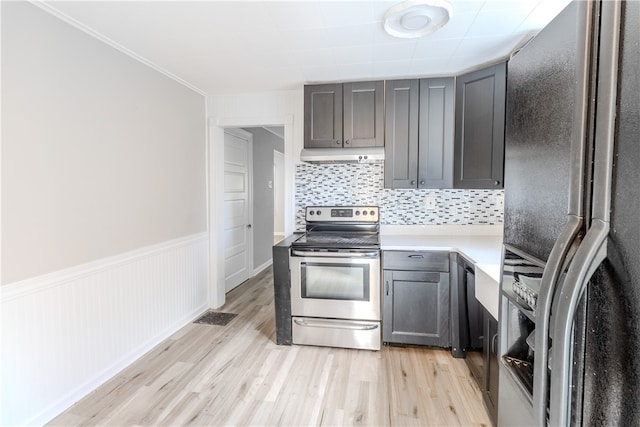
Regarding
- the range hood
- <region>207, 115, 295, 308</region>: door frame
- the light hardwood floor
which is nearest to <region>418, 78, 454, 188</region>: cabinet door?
the range hood

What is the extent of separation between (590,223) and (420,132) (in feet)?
7.70

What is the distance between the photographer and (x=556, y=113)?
0.70m

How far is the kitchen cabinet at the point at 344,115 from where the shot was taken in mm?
2820

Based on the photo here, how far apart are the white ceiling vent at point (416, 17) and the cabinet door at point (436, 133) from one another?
81 cm

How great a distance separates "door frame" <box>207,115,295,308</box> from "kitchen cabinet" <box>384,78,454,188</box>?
0.98 meters

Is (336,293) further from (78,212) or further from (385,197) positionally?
(78,212)

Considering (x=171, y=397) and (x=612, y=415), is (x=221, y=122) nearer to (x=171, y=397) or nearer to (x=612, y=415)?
(x=171, y=397)

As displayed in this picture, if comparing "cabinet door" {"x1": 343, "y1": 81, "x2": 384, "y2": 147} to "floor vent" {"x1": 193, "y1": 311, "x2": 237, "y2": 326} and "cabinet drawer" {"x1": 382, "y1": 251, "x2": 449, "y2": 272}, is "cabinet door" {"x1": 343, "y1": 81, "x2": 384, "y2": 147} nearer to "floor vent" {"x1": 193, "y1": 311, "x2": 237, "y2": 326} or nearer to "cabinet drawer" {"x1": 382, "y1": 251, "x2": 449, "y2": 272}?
"cabinet drawer" {"x1": 382, "y1": 251, "x2": 449, "y2": 272}

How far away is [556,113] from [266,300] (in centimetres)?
342

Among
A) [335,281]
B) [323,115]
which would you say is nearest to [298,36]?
[323,115]

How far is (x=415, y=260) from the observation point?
98.8 inches

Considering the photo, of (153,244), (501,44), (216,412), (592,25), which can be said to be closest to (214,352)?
(216,412)

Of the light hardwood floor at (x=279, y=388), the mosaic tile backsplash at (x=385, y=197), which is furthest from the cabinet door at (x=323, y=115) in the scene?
the light hardwood floor at (x=279, y=388)

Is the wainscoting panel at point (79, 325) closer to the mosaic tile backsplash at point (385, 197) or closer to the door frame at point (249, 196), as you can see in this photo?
the mosaic tile backsplash at point (385, 197)
